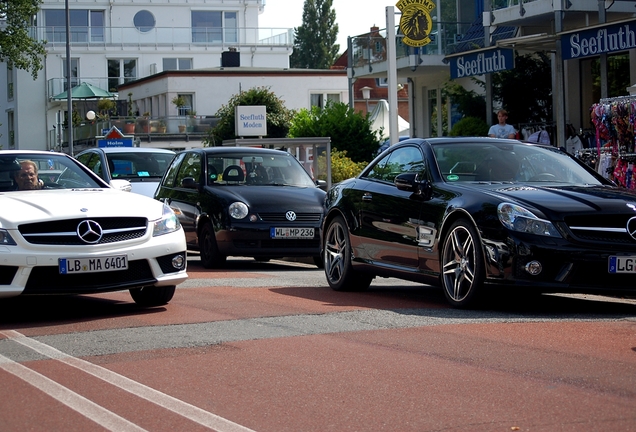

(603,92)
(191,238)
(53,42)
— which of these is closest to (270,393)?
(191,238)

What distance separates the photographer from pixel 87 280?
912cm

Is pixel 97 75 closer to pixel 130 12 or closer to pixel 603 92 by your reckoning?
pixel 130 12

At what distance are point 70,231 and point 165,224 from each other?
96 cm

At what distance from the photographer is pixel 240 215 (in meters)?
14.9

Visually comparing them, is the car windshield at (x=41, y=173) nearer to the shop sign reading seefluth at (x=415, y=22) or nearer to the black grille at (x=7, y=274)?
the black grille at (x=7, y=274)

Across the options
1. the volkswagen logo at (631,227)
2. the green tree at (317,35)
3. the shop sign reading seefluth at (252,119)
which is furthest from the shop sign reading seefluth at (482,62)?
the green tree at (317,35)

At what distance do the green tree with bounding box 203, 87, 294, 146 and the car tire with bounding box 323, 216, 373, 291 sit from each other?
149 feet

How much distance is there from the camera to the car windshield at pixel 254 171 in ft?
52.7

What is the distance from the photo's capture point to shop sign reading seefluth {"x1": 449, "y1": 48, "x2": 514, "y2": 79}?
26.8m

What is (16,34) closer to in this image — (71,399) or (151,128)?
(151,128)

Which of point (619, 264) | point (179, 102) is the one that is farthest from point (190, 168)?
point (179, 102)

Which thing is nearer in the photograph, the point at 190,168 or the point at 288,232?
the point at 288,232

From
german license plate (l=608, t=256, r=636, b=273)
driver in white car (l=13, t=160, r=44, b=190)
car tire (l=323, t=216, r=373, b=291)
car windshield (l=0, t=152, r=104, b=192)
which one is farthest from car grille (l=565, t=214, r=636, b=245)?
driver in white car (l=13, t=160, r=44, b=190)

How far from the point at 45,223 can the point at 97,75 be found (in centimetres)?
6996
